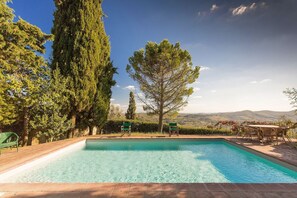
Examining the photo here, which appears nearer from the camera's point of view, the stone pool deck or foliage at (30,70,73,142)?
the stone pool deck

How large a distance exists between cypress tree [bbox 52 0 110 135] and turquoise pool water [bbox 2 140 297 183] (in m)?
4.19

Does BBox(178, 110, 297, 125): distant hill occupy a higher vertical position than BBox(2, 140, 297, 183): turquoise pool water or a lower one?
higher

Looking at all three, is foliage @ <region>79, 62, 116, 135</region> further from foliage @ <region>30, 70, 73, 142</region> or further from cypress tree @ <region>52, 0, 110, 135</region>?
foliage @ <region>30, 70, 73, 142</region>

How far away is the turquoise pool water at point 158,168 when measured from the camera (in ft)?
15.5

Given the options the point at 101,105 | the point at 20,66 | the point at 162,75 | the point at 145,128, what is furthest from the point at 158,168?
the point at 145,128

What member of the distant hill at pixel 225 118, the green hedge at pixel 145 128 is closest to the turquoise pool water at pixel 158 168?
the green hedge at pixel 145 128

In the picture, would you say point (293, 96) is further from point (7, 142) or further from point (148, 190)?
point (7, 142)

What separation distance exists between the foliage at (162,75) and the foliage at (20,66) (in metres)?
6.99

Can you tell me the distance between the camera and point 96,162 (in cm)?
638

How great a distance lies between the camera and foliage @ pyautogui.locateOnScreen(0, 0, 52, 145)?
6.89m

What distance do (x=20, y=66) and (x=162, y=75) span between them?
31.1 feet

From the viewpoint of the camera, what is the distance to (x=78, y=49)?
11211mm

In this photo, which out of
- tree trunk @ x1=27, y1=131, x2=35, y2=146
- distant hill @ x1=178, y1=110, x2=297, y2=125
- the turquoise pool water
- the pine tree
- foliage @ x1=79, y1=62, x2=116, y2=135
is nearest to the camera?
the turquoise pool water

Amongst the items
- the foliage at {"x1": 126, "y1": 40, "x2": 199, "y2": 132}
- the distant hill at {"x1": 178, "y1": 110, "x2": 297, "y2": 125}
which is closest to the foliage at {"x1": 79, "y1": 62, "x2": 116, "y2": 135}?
the foliage at {"x1": 126, "y1": 40, "x2": 199, "y2": 132}
